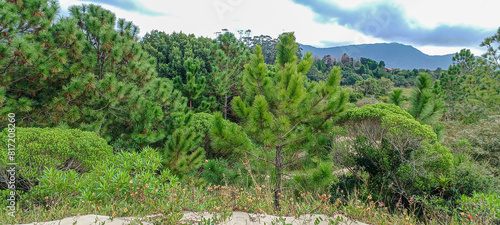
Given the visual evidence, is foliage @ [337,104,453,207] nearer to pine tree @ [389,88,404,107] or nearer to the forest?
the forest

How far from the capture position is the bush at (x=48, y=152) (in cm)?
399

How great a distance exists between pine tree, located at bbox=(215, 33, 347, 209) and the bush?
7.92 feet

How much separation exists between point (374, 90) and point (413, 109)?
74.0ft

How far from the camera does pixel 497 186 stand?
15.7ft

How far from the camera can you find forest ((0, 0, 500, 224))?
3273 mm

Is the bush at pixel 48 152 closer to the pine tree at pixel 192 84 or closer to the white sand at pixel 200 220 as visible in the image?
the white sand at pixel 200 220

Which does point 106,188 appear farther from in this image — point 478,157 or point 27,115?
point 478,157

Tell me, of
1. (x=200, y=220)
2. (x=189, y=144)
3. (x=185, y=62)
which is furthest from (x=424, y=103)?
(x=185, y=62)

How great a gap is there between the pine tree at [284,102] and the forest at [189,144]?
0.10 feet

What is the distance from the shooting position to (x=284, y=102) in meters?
5.18

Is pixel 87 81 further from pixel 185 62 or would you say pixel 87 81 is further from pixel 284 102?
pixel 185 62

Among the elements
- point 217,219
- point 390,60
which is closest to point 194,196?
point 217,219

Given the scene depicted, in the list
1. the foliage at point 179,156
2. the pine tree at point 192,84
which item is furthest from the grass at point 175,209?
the pine tree at point 192,84

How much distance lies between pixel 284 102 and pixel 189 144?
10.1 feet
